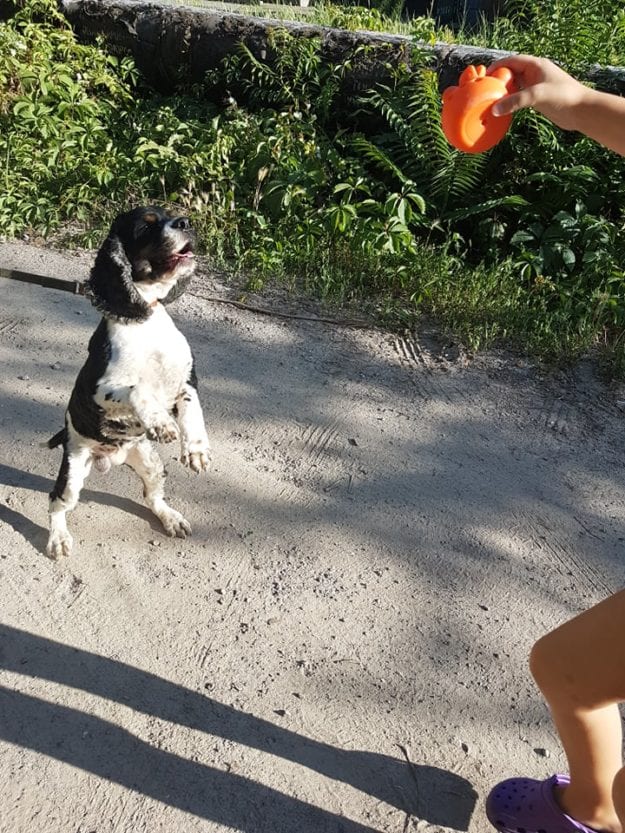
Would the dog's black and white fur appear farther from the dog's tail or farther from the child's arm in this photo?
the child's arm

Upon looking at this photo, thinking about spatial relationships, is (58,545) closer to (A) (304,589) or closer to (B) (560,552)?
(A) (304,589)

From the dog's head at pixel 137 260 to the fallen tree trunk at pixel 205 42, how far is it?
4.67 metres

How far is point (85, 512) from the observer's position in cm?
384

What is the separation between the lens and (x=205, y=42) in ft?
25.4

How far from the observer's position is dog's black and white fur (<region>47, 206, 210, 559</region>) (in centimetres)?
297

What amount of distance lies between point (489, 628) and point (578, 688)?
132 centimetres

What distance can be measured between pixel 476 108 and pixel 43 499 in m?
2.64

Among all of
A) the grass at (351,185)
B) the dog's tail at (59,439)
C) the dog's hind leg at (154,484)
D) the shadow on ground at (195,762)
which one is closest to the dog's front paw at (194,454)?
the dog's hind leg at (154,484)

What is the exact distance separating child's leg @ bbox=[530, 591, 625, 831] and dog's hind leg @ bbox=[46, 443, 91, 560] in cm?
201

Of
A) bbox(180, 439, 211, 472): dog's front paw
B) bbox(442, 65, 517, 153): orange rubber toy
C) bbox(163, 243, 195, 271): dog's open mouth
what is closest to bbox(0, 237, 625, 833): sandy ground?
bbox(180, 439, 211, 472): dog's front paw

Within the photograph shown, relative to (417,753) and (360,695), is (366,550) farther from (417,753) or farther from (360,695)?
(417,753)

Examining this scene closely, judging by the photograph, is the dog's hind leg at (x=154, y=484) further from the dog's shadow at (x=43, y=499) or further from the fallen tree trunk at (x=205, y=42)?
the fallen tree trunk at (x=205, y=42)

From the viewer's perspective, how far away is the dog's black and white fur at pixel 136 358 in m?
2.97

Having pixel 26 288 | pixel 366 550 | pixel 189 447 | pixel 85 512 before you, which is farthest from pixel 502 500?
pixel 26 288
